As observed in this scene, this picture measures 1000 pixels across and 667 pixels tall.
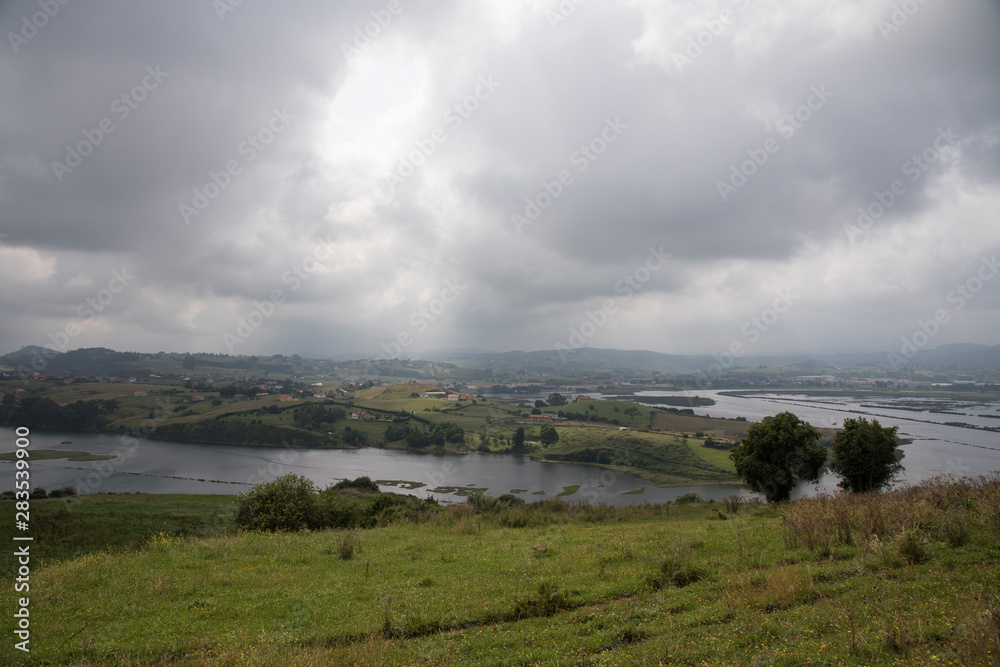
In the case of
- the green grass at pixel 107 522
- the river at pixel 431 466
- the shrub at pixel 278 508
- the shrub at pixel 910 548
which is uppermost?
the shrub at pixel 910 548

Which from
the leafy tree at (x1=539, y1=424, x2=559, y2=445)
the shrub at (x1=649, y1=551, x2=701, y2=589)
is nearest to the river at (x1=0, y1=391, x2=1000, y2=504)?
the leafy tree at (x1=539, y1=424, x2=559, y2=445)

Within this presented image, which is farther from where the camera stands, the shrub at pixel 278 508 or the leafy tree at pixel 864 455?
the leafy tree at pixel 864 455

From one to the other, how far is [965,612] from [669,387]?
656ft

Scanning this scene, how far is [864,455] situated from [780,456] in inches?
181

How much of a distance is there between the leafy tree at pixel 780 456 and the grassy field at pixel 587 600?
56.4ft

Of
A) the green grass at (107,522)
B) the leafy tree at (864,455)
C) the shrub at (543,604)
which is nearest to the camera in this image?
the shrub at (543,604)

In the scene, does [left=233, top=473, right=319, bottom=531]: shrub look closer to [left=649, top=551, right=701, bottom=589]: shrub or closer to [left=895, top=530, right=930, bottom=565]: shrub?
[left=649, top=551, right=701, bottom=589]: shrub

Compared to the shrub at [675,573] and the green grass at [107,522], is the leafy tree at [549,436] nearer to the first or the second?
the green grass at [107,522]

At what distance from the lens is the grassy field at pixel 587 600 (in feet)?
16.4

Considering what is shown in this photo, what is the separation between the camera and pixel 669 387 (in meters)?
192

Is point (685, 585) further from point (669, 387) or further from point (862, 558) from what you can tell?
point (669, 387)

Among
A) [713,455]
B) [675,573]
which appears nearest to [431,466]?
[713,455]

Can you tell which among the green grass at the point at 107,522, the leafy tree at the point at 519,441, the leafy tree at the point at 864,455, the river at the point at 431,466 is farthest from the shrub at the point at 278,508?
the leafy tree at the point at 519,441

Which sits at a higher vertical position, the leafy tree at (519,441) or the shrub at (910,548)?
the shrub at (910,548)
